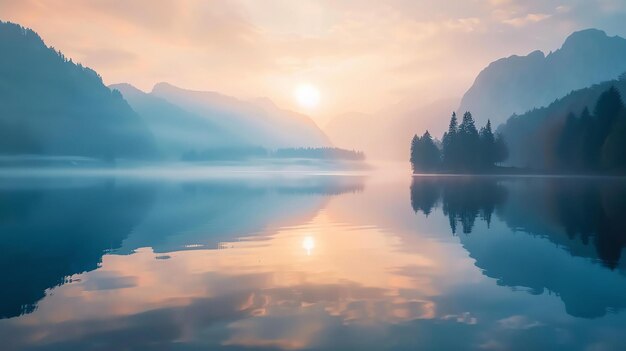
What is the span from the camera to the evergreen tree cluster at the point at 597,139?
11656cm

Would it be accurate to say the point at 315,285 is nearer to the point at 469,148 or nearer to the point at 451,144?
the point at 469,148

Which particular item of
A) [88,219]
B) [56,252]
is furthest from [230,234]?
[88,219]

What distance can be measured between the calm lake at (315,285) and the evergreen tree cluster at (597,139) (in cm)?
9678

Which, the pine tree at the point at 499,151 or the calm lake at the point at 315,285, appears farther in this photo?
the pine tree at the point at 499,151

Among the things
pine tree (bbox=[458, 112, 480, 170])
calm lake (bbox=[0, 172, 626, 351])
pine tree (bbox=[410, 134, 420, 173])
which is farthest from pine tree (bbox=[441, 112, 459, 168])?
calm lake (bbox=[0, 172, 626, 351])

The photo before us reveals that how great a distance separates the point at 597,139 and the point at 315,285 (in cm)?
13641

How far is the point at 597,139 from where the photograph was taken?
12556 centimetres

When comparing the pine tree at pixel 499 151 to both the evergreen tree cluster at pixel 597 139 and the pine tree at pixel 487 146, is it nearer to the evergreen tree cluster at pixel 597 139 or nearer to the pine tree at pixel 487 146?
the pine tree at pixel 487 146

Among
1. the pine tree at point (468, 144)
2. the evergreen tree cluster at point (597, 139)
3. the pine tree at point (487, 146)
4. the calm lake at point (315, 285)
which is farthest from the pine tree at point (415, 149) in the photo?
the calm lake at point (315, 285)

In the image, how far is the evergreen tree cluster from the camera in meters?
117

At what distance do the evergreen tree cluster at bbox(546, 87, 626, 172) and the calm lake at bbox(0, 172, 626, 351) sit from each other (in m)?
96.8

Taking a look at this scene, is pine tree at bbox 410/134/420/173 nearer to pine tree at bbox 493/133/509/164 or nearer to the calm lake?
pine tree at bbox 493/133/509/164

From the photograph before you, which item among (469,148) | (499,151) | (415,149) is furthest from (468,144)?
(415,149)

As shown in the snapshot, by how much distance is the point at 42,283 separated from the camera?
1939 cm
